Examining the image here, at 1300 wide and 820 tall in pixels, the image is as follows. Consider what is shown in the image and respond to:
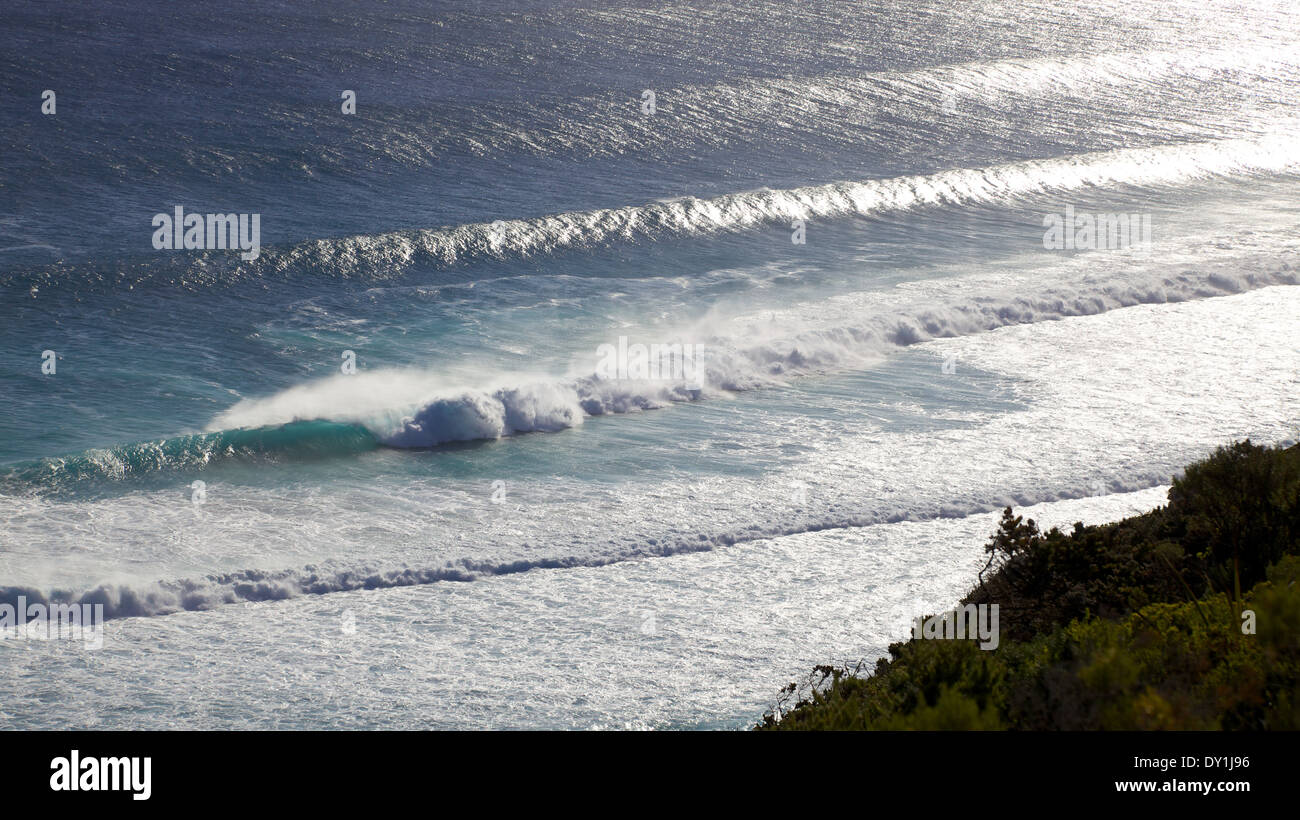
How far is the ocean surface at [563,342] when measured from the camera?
1241 cm

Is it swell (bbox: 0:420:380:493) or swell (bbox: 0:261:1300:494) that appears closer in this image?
swell (bbox: 0:420:380:493)

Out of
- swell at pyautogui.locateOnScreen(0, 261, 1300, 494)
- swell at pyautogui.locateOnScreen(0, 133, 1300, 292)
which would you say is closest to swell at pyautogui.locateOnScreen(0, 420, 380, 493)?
swell at pyautogui.locateOnScreen(0, 261, 1300, 494)

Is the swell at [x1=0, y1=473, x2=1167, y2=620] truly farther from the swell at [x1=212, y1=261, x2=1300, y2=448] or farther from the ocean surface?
the swell at [x1=212, y1=261, x2=1300, y2=448]

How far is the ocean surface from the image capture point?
12.4 metres

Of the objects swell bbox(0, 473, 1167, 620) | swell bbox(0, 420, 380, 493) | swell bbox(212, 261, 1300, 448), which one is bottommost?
swell bbox(0, 473, 1167, 620)

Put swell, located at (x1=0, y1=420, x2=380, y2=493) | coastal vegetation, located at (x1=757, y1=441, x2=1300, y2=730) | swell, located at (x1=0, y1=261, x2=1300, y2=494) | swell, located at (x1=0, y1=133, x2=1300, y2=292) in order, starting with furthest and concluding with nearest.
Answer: swell, located at (x1=0, y1=133, x2=1300, y2=292) → swell, located at (x1=0, y1=261, x2=1300, y2=494) → swell, located at (x1=0, y1=420, x2=380, y2=493) → coastal vegetation, located at (x1=757, y1=441, x2=1300, y2=730)

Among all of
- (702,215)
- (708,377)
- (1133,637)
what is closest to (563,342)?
(708,377)

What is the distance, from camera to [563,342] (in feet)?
73.9

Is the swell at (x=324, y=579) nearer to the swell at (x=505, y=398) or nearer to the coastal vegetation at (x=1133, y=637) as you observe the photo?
the coastal vegetation at (x=1133, y=637)

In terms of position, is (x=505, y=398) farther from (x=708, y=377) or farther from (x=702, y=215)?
(x=702, y=215)

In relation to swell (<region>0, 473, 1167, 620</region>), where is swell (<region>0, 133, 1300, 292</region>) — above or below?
above

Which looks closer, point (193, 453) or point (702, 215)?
point (193, 453)

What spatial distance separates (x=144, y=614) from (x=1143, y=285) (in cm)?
2122
